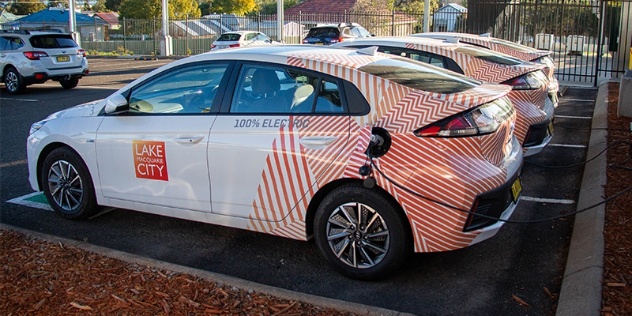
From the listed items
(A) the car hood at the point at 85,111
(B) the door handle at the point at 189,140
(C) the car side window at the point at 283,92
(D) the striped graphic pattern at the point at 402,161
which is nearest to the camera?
(D) the striped graphic pattern at the point at 402,161

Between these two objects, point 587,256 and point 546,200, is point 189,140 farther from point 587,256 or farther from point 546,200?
point 546,200

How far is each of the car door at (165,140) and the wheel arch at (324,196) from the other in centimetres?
90

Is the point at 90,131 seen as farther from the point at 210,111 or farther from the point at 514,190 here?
the point at 514,190

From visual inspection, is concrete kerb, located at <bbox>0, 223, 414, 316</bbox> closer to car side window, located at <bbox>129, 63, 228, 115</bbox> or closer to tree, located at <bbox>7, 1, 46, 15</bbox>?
car side window, located at <bbox>129, 63, 228, 115</bbox>

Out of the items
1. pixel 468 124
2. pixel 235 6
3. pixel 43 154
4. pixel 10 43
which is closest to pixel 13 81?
pixel 10 43

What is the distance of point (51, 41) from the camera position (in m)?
17.1

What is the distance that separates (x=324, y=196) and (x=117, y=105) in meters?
2.11

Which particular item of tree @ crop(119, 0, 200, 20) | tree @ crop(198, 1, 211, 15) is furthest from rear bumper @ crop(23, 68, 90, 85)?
tree @ crop(198, 1, 211, 15)

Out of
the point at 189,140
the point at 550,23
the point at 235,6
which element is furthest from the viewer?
the point at 235,6

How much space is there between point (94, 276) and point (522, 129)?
4.63 m

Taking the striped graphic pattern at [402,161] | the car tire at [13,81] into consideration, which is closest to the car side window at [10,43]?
the car tire at [13,81]

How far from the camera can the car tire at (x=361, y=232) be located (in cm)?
431

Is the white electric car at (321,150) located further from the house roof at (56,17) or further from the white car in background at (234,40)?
the house roof at (56,17)

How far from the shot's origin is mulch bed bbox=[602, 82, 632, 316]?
3.92m
